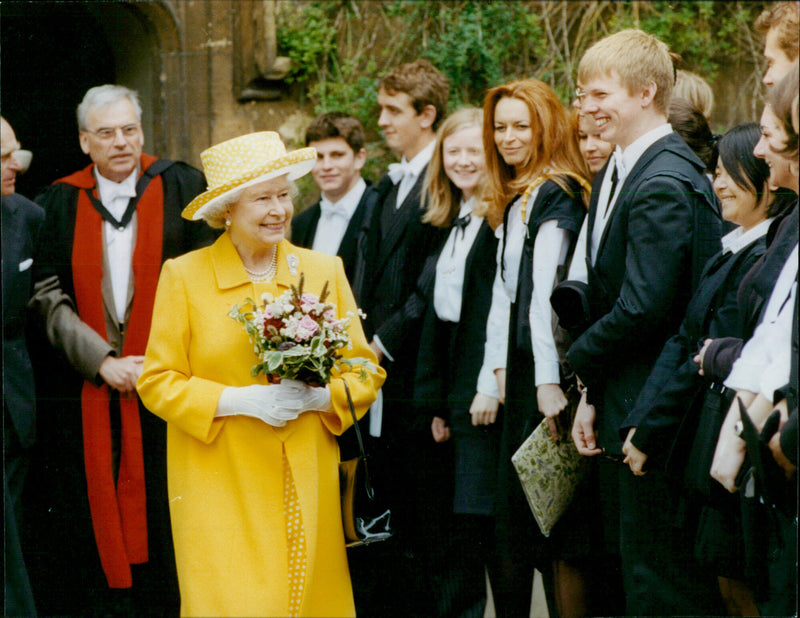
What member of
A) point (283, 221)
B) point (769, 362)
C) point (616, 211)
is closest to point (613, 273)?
point (616, 211)

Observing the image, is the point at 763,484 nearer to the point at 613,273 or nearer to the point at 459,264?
the point at 613,273

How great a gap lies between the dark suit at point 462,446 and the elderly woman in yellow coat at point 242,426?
1.15 meters

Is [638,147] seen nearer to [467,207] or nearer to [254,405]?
[467,207]

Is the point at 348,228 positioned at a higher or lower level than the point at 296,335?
higher

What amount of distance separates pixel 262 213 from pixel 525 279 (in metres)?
1.23

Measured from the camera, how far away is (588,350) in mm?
4309

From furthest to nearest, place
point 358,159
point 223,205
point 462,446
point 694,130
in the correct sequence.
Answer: point 358,159 < point 462,446 < point 694,130 < point 223,205

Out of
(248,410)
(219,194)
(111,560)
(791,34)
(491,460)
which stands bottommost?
(111,560)

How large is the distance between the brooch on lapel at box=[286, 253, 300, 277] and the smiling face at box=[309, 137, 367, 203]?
203cm

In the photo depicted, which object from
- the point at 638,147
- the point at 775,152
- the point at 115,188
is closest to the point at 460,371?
the point at 638,147

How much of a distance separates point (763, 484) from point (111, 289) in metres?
3.20

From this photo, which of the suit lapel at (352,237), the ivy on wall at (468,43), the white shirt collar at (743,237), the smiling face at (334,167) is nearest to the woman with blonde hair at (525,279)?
the white shirt collar at (743,237)

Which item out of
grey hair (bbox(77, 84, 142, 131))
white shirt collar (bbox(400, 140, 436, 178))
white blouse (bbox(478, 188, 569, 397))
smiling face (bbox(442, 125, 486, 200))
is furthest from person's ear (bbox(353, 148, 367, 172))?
white blouse (bbox(478, 188, 569, 397))

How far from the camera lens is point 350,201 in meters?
6.33
